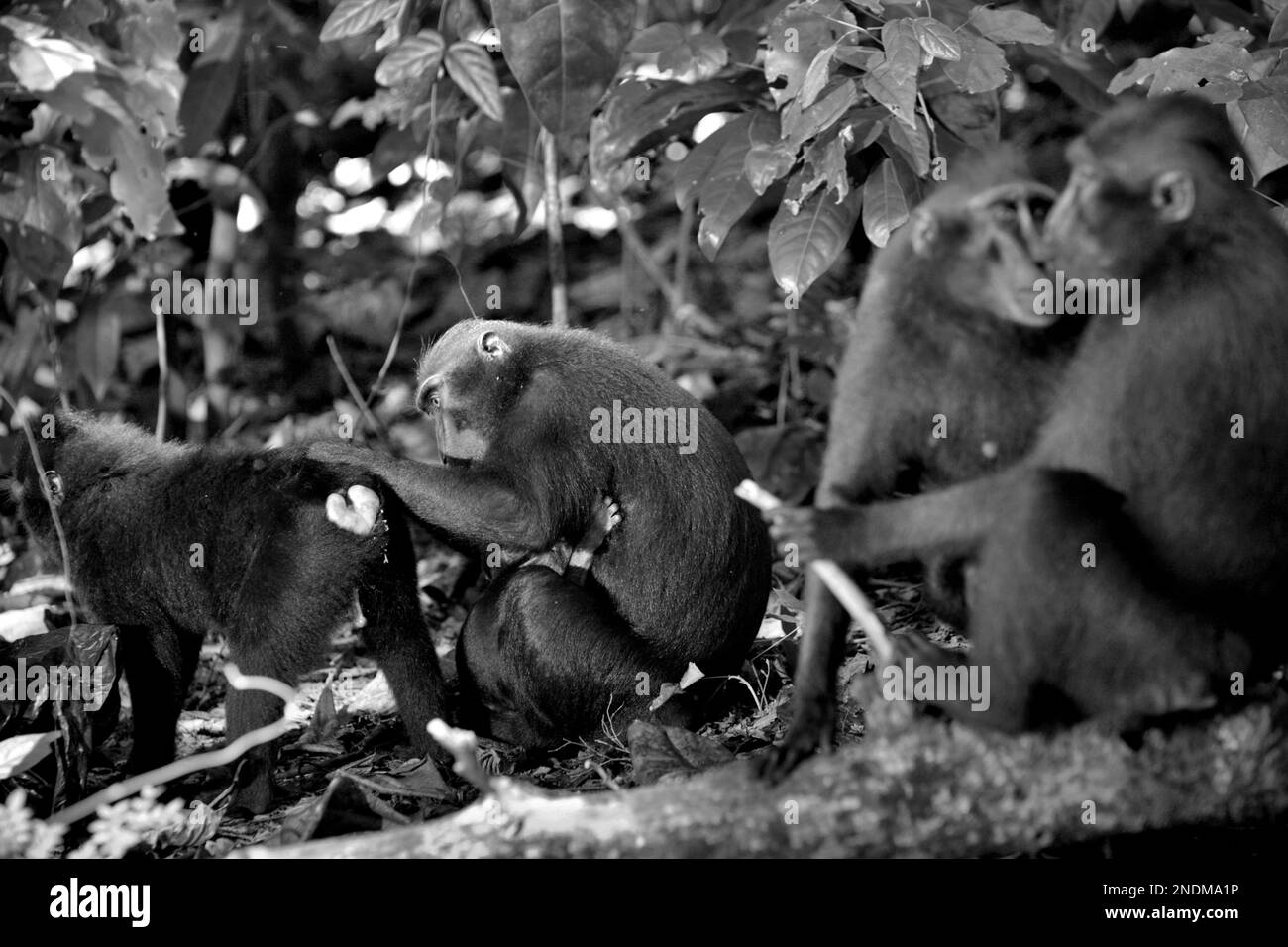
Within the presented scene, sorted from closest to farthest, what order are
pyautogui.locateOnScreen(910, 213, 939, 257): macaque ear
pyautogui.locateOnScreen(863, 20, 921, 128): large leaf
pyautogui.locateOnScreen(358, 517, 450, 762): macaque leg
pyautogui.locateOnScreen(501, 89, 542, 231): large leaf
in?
pyautogui.locateOnScreen(910, 213, 939, 257): macaque ear → pyautogui.locateOnScreen(863, 20, 921, 128): large leaf → pyautogui.locateOnScreen(358, 517, 450, 762): macaque leg → pyautogui.locateOnScreen(501, 89, 542, 231): large leaf

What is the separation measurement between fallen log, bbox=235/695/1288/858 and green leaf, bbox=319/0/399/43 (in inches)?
142

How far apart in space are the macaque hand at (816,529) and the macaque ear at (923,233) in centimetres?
76

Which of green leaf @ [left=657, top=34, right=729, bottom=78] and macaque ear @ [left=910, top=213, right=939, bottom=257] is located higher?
green leaf @ [left=657, top=34, right=729, bottom=78]

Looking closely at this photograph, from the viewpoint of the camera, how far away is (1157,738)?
11.7 ft

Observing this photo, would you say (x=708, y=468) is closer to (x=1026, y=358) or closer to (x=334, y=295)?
(x=1026, y=358)

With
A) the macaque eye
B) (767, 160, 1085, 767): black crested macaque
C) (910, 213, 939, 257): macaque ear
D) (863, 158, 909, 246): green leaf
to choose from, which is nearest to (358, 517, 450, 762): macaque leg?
the macaque eye

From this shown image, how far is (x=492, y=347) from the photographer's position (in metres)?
5.49

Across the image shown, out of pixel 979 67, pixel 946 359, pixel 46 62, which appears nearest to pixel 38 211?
pixel 46 62

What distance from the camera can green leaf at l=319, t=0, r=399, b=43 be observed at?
5.77 meters

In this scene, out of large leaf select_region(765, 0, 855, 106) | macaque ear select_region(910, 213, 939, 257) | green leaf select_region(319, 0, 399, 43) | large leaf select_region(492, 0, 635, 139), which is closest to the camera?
macaque ear select_region(910, 213, 939, 257)

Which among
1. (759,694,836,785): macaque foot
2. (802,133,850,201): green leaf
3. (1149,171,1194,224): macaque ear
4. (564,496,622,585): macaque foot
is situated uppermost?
(802,133,850,201): green leaf

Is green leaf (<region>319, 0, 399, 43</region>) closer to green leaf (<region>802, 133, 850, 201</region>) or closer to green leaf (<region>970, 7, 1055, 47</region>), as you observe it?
green leaf (<region>802, 133, 850, 201</region>)

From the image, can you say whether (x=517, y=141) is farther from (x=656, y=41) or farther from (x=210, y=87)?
(x=210, y=87)
